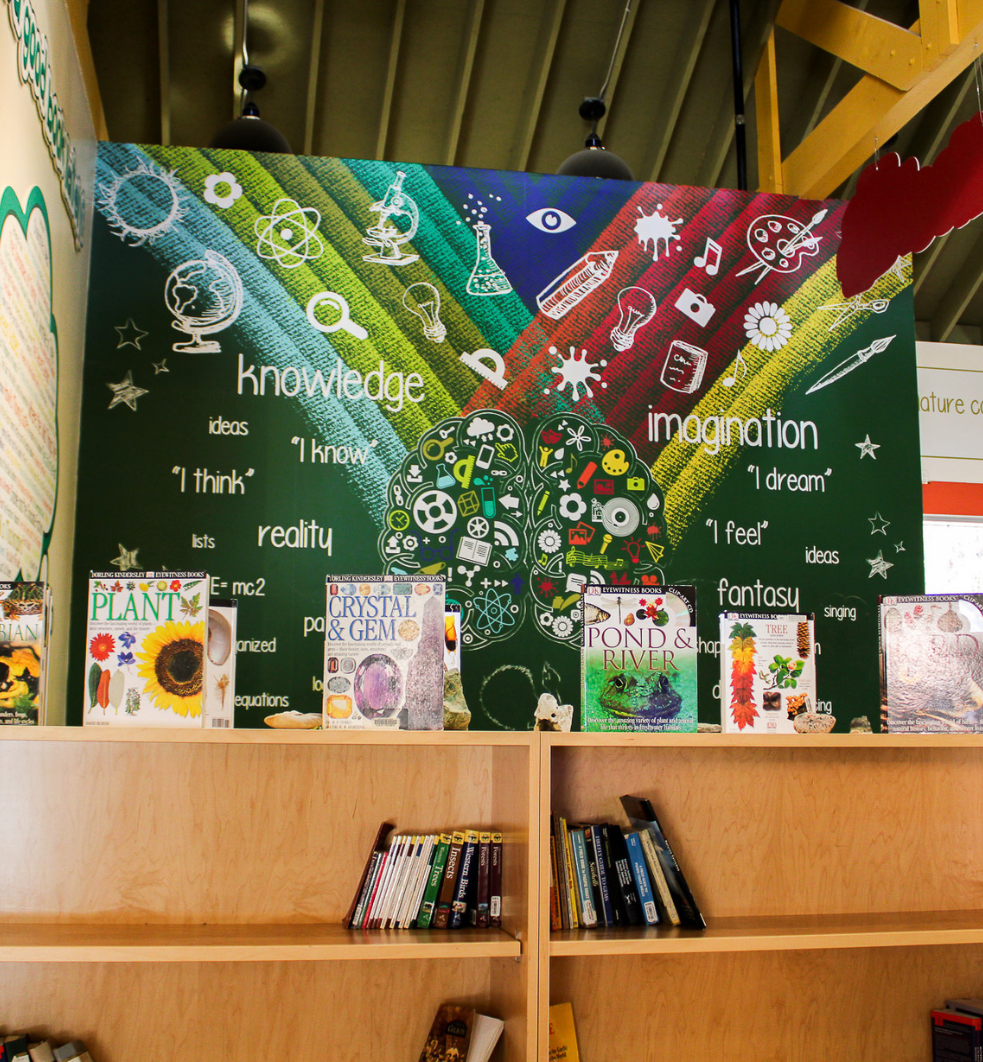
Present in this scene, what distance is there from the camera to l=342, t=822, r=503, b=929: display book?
2051 millimetres

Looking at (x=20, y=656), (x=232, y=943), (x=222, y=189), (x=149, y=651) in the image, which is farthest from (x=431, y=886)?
(x=222, y=189)

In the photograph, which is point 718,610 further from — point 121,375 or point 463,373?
point 121,375

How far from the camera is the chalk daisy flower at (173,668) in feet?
6.01

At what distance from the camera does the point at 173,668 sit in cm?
184

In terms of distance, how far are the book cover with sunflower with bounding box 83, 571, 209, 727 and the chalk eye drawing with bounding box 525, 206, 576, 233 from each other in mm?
2257

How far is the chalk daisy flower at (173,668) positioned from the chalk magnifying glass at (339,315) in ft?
6.07

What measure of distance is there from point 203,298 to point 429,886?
2209 millimetres

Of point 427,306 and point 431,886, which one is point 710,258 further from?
point 431,886

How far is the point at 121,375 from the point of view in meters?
3.34

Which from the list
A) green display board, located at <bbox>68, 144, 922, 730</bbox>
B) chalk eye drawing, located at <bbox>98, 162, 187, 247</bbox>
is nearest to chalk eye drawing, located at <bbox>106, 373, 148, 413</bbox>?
green display board, located at <bbox>68, 144, 922, 730</bbox>

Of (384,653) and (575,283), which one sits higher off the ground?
(575,283)

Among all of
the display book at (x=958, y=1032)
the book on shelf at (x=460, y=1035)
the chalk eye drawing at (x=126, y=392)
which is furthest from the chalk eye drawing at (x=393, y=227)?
the display book at (x=958, y=1032)

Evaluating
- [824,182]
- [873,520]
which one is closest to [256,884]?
[873,520]

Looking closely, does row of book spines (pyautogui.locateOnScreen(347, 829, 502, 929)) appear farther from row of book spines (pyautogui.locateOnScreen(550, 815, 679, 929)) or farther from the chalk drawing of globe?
the chalk drawing of globe
